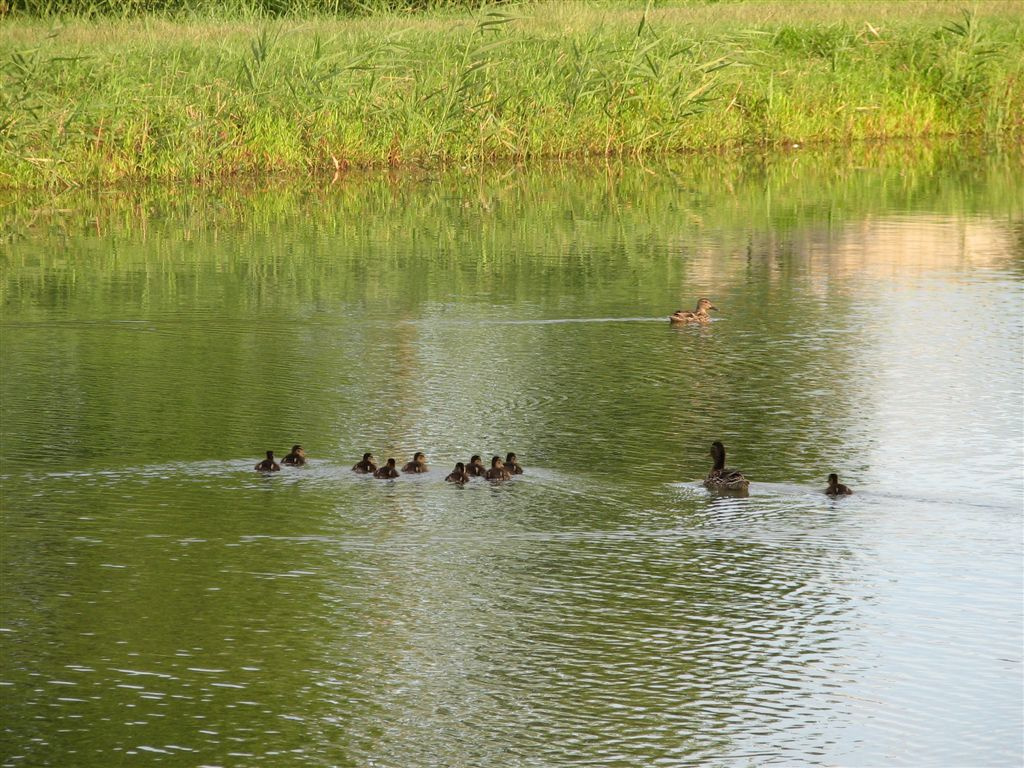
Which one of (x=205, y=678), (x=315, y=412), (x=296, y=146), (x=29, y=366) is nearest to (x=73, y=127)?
(x=296, y=146)

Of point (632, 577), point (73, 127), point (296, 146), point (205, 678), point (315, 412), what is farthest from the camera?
point (296, 146)

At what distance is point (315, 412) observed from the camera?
14.2m

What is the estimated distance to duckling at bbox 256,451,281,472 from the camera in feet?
40.2

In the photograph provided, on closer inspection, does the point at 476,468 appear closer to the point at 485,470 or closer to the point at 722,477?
the point at 485,470

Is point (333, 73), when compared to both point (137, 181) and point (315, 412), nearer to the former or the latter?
point (137, 181)

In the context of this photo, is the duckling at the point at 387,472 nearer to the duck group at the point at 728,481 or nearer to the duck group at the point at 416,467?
the duck group at the point at 416,467

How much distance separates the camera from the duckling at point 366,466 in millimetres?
12156

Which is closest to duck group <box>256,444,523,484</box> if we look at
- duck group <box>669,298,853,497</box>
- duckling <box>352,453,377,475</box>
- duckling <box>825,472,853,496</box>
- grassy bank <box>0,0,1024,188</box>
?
duckling <box>352,453,377,475</box>

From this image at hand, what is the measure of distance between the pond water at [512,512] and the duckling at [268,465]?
3.7 inches

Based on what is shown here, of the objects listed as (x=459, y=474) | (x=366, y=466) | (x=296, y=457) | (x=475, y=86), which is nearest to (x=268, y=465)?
(x=296, y=457)

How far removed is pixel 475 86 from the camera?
1240 inches

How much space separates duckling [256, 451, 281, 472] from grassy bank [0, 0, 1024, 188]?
16417mm

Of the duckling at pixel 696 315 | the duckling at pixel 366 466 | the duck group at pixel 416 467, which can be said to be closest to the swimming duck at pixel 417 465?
the duck group at pixel 416 467

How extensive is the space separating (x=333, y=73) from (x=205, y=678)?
75.3ft
